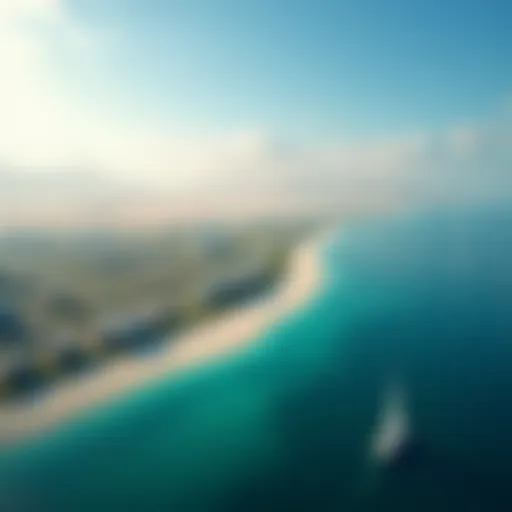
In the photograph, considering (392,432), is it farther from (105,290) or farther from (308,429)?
(105,290)

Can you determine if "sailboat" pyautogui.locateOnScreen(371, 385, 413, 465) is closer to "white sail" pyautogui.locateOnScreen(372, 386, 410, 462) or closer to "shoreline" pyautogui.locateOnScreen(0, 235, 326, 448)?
"white sail" pyautogui.locateOnScreen(372, 386, 410, 462)

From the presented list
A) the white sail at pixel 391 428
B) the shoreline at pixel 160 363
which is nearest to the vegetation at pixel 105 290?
the shoreline at pixel 160 363

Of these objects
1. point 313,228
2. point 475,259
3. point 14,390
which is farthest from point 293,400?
point 313,228

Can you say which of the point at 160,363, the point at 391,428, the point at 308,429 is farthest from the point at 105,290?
the point at 391,428

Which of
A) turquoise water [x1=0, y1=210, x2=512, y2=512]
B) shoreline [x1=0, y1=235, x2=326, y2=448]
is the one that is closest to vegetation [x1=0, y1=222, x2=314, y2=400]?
shoreline [x1=0, y1=235, x2=326, y2=448]

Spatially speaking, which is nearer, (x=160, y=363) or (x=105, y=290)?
(x=160, y=363)
